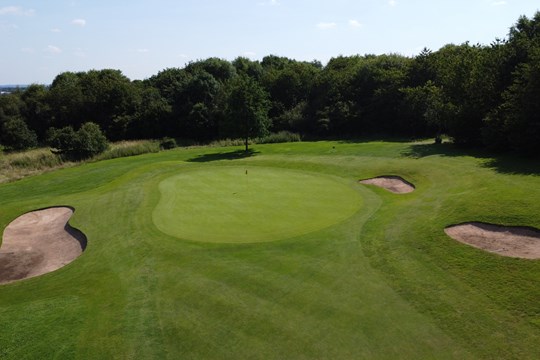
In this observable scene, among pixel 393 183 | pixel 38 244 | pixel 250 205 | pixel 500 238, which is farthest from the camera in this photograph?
pixel 393 183

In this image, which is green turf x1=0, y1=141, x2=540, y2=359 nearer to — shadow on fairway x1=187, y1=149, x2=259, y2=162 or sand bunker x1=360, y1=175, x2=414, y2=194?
sand bunker x1=360, y1=175, x2=414, y2=194

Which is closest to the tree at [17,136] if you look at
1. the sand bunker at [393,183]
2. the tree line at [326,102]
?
the tree line at [326,102]

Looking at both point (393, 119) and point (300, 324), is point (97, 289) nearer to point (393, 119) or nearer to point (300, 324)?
point (300, 324)

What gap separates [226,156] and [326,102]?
2639 cm

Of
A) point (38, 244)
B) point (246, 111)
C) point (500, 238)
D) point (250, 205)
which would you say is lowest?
point (38, 244)

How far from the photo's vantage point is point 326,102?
6525cm

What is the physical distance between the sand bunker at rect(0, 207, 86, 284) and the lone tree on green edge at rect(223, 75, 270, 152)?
25048 millimetres

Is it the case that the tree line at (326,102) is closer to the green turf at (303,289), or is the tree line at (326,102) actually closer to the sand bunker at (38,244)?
the green turf at (303,289)

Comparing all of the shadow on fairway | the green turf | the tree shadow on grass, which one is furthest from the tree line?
the green turf

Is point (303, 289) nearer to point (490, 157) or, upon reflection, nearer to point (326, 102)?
point (490, 157)

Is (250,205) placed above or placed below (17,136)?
below

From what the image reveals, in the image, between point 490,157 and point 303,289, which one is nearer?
point 303,289

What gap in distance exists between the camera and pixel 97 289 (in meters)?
15.5

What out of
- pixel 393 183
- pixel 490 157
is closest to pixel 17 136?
pixel 393 183
